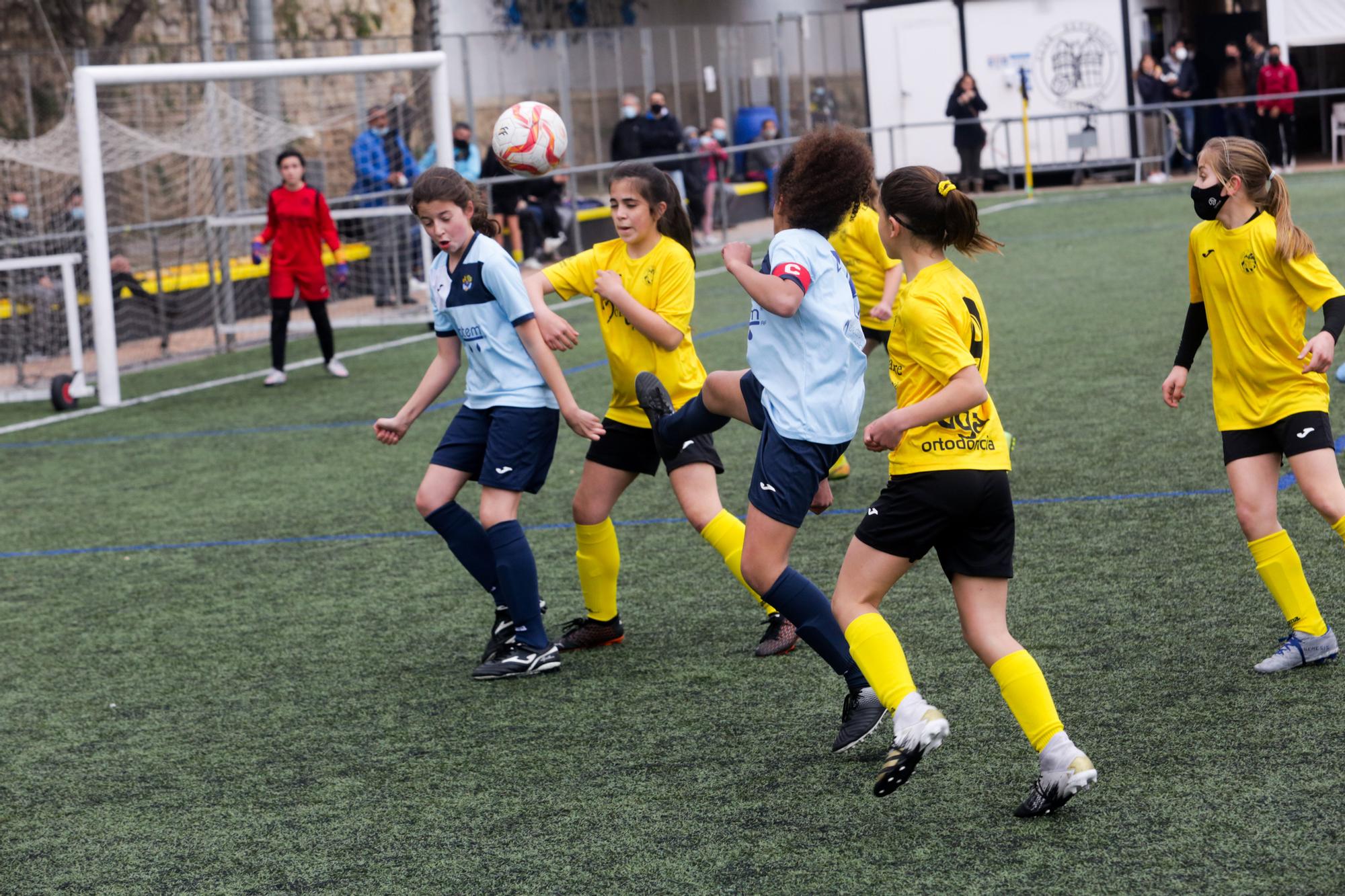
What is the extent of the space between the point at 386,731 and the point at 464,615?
4.13 feet

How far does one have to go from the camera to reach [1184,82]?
2523 centimetres

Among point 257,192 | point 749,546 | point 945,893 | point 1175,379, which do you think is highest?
point 257,192

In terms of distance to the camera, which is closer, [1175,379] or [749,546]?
[749,546]

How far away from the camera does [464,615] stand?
6.04m

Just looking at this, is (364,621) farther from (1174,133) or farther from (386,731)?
(1174,133)

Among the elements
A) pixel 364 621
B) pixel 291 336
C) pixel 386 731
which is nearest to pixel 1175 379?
pixel 386 731

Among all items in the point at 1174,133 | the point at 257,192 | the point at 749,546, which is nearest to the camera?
the point at 749,546

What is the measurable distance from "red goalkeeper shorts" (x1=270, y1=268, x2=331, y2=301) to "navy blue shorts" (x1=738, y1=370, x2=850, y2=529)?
8488mm

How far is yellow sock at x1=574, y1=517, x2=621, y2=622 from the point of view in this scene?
5461mm

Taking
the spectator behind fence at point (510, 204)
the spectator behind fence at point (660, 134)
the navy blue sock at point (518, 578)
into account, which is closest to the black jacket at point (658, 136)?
the spectator behind fence at point (660, 134)

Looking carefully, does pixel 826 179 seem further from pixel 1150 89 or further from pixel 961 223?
pixel 1150 89

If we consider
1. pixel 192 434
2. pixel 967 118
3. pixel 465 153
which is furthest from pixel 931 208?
pixel 967 118

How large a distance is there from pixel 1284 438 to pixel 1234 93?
23217 mm

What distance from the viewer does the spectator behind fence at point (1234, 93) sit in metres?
25.2
